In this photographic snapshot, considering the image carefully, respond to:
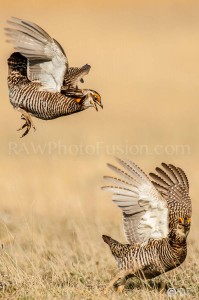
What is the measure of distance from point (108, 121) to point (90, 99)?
11.7m

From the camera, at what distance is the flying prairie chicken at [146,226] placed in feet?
27.7

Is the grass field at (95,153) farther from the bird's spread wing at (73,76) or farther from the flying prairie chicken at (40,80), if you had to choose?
the bird's spread wing at (73,76)

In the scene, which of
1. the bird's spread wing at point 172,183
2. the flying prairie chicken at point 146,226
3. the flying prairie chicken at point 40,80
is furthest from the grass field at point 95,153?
the flying prairie chicken at point 40,80

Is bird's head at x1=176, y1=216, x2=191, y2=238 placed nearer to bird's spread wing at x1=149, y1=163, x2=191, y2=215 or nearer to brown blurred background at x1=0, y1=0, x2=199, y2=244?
bird's spread wing at x1=149, y1=163, x2=191, y2=215

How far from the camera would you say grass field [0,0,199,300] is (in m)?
9.14

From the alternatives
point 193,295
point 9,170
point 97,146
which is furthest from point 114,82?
point 193,295

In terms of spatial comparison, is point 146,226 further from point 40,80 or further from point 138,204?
point 40,80

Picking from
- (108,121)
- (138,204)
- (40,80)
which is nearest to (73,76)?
(40,80)

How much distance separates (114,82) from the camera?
26984 millimetres

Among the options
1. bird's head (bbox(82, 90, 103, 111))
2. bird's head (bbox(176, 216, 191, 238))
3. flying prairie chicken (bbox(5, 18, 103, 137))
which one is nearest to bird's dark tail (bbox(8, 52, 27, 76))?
flying prairie chicken (bbox(5, 18, 103, 137))

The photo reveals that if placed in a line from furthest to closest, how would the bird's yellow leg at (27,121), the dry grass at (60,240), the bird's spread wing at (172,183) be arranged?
the bird's yellow leg at (27,121)
the bird's spread wing at (172,183)
the dry grass at (60,240)

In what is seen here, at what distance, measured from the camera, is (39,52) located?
9297mm

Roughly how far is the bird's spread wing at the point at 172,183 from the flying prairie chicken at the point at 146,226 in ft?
0.11

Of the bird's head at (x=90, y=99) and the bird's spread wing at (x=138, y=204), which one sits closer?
the bird's spread wing at (x=138, y=204)
